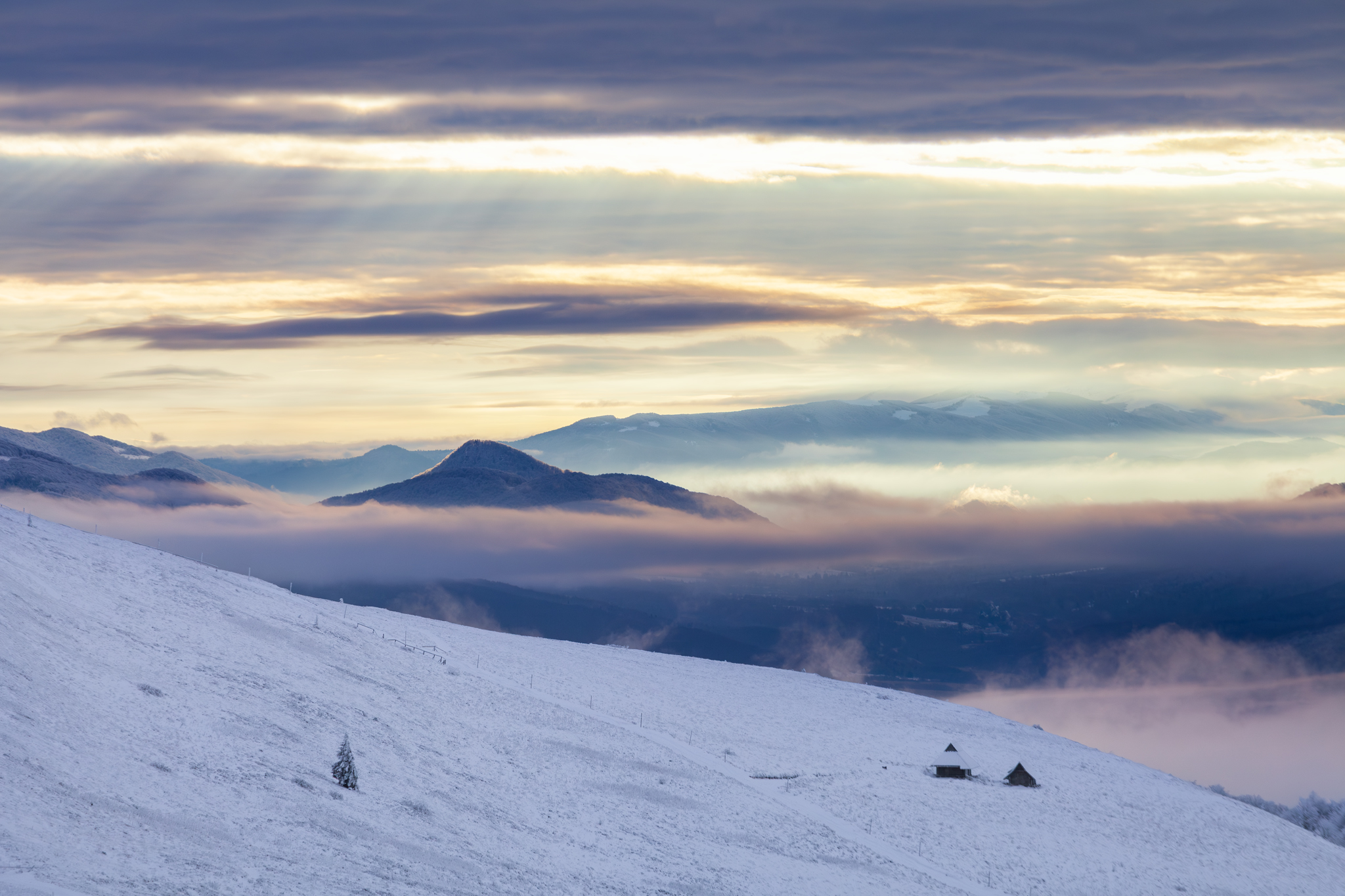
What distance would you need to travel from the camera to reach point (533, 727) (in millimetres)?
87625

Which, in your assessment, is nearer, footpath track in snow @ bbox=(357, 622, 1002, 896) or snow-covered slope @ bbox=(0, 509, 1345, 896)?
snow-covered slope @ bbox=(0, 509, 1345, 896)

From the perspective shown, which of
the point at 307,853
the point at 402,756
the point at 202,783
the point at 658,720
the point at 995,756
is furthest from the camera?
the point at 995,756

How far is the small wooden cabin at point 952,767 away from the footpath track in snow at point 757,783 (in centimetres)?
1586

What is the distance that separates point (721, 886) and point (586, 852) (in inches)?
292

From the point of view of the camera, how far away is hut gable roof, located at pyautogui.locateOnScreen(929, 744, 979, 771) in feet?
310

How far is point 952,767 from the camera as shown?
94562 mm

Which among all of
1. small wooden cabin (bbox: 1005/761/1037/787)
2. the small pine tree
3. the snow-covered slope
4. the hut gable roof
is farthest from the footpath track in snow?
the small pine tree

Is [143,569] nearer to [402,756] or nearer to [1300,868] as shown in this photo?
[402,756]

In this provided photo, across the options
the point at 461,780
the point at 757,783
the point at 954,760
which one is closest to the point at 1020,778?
the point at 954,760

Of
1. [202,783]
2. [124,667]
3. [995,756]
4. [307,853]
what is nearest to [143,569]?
[124,667]

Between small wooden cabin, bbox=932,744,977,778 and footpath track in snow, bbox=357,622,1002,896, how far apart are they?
15.9 m

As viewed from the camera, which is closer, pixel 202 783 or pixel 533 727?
pixel 202 783

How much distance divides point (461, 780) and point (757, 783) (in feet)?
74.7

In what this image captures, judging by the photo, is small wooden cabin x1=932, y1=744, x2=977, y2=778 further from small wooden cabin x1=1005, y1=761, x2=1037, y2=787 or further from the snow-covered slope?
small wooden cabin x1=1005, y1=761, x2=1037, y2=787
